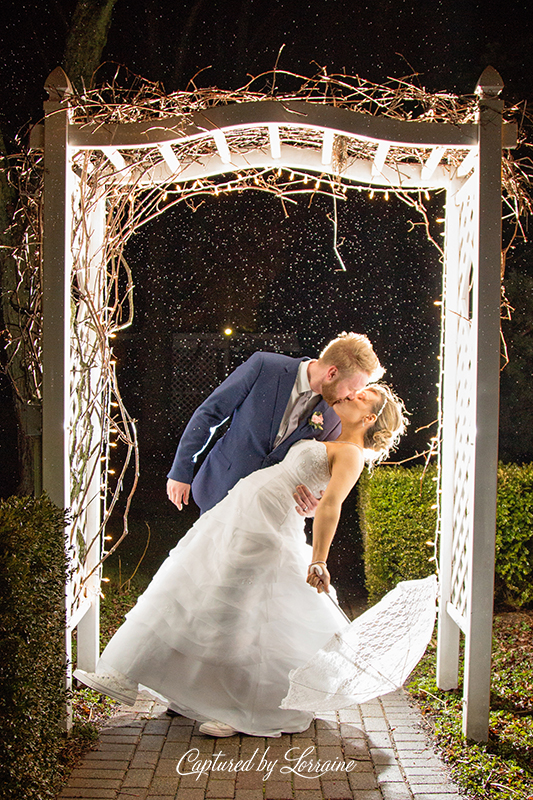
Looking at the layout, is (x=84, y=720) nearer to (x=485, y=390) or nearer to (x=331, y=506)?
(x=331, y=506)

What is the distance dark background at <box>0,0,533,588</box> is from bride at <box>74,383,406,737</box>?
160 inches

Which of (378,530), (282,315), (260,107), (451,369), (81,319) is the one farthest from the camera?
(282,315)

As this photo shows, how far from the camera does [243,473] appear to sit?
11.2 feet

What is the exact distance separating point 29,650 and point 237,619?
1.02 metres

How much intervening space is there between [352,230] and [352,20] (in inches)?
97.1

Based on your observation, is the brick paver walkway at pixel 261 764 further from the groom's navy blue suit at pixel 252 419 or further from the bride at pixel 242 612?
the groom's navy blue suit at pixel 252 419

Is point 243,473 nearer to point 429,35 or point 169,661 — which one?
point 169,661

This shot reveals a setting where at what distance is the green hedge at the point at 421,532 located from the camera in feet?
15.7

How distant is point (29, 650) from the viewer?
6.86ft

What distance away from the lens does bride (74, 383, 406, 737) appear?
281cm

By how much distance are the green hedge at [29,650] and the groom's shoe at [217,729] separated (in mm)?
695

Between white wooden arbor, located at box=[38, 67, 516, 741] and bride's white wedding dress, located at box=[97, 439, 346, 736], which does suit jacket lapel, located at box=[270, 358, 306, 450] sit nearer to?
bride's white wedding dress, located at box=[97, 439, 346, 736]

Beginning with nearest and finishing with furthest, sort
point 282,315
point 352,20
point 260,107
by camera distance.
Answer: point 260,107 < point 352,20 < point 282,315

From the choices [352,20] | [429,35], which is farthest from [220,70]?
[429,35]
